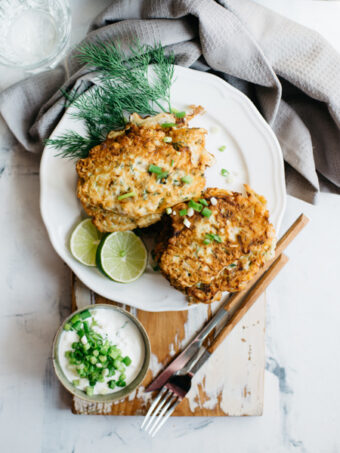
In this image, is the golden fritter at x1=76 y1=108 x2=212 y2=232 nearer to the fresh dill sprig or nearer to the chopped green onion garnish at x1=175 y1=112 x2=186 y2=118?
the chopped green onion garnish at x1=175 y1=112 x2=186 y2=118

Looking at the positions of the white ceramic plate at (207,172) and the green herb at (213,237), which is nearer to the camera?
the green herb at (213,237)

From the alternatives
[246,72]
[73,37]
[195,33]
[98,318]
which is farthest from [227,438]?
[73,37]

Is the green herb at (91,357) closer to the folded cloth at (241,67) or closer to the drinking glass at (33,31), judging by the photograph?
the folded cloth at (241,67)

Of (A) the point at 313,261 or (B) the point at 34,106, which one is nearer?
(B) the point at 34,106

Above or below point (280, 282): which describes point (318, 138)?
above

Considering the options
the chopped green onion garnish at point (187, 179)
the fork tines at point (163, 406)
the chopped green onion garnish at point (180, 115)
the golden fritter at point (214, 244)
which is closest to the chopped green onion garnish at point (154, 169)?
the chopped green onion garnish at point (187, 179)

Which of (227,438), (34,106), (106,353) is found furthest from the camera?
(227,438)

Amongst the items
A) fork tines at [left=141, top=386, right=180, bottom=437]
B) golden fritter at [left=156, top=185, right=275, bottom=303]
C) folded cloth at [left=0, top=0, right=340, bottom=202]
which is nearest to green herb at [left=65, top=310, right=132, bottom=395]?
fork tines at [left=141, top=386, right=180, bottom=437]

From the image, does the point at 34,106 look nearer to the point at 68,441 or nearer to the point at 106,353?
the point at 106,353
